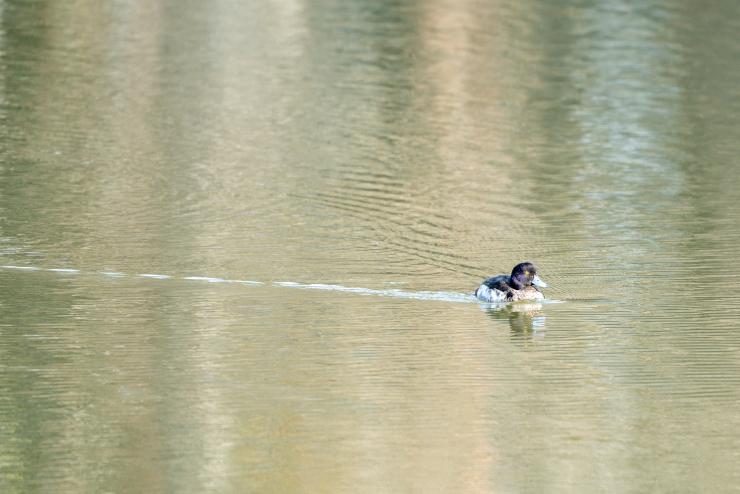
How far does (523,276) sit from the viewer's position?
597 inches

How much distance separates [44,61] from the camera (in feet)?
99.5

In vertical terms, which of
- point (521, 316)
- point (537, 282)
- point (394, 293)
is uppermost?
point (537, 282)

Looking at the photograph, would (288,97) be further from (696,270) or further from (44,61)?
(696,270)

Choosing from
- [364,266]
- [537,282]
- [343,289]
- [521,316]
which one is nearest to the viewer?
[521,316]

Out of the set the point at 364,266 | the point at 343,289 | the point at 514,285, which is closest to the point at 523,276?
the point at 514,285

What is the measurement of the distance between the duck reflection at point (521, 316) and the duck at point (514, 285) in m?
0.07

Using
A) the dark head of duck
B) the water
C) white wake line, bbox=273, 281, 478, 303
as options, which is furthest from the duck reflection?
white wake line, bbox=273, 281, 478, 303

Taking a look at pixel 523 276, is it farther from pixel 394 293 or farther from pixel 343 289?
pixel 343 289

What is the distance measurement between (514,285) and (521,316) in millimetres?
280

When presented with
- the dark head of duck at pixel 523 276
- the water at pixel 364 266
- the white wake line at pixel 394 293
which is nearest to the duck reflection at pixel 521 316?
the water at pixel 364 266

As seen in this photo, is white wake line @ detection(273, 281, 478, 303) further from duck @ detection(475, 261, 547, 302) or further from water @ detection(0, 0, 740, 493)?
duck @ detection(475, 261, 547, 302)

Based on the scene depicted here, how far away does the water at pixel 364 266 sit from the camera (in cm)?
1105

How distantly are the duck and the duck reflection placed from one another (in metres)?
0.07

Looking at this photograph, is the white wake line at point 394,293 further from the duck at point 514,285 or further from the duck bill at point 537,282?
the duck bill at point 537,282
